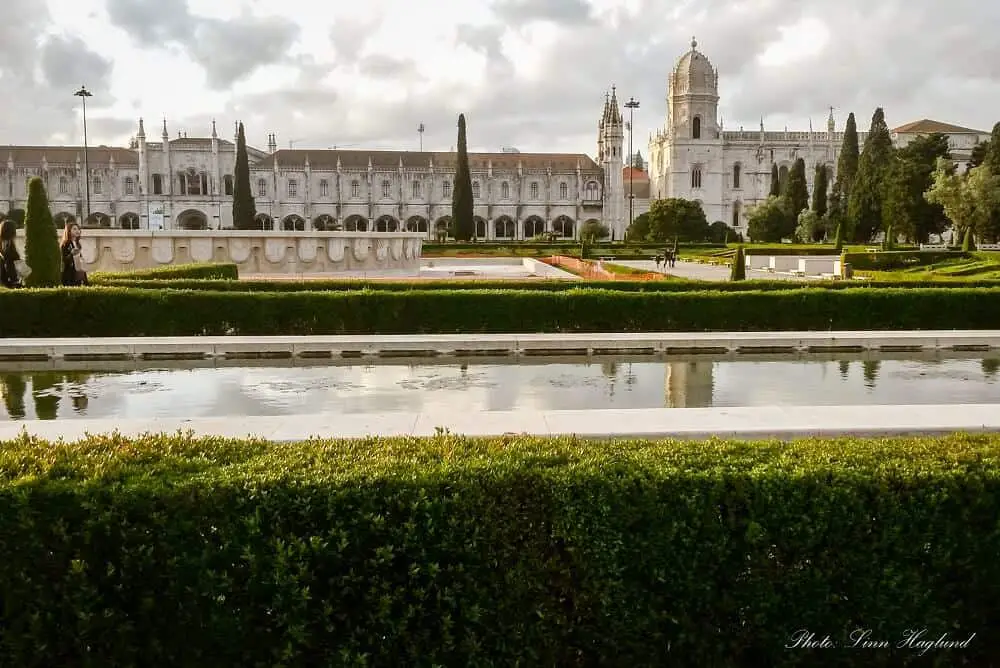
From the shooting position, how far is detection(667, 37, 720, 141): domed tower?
7156 cm

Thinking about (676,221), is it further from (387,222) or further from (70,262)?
(70,262)

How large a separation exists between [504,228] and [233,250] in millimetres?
49309

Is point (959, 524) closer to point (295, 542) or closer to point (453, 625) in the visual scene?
point (453, 625)

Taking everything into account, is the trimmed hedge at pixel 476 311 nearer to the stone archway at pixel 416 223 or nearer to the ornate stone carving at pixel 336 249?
the ornate stone carving at pixel 336 249

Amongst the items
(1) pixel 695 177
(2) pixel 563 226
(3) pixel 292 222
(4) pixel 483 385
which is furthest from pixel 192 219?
(4) pixel 483 385

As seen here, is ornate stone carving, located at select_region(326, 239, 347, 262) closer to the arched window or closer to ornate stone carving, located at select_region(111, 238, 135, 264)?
ornate stone carving, located at select_region(111, 238, 135, 264)

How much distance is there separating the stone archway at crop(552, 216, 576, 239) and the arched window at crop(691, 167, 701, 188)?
37.1ft

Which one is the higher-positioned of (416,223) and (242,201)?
(242,201)

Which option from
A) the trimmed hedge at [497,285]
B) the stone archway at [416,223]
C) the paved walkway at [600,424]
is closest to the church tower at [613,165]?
the stone archway at [416,223]

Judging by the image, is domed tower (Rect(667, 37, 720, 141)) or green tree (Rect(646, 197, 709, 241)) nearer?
green tree (Rect(646, 197, 709, 241))

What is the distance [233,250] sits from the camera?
2008 cm

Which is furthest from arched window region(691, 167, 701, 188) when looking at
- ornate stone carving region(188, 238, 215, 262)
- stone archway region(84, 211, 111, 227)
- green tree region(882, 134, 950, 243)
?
ornate stone carving region(188, 238, 215, 262)

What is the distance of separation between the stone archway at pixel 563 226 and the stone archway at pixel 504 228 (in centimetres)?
314

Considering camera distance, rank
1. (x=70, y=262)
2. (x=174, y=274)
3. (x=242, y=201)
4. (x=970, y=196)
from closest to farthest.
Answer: (x=70, y=262), (x=174, y=274), (x=970, y=196), (x=242, y=201)
